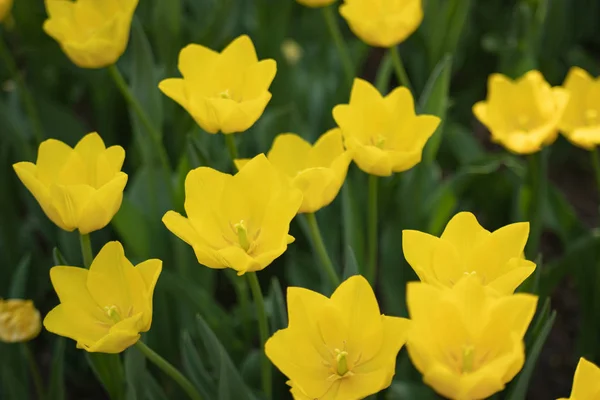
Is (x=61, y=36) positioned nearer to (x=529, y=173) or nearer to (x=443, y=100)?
(x=443, y=100)

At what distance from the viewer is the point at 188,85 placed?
40.6 inches

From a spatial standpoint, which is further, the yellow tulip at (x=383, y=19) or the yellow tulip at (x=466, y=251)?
the yellow tulip at (x=383, y=19)

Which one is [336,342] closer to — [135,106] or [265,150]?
[135,106]

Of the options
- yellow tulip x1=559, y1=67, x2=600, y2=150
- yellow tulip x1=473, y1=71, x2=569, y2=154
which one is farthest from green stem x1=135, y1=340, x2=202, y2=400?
yellow tulip x1=559, y1=67, x2=600, y2=150

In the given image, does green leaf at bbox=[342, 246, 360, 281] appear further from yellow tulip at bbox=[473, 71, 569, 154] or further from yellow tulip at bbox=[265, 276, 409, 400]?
yellow tulip at bbox=[473, 71, 569, 154]

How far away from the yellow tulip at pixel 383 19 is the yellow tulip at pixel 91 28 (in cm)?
33

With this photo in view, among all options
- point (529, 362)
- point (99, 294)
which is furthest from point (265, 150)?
point (529, 362)

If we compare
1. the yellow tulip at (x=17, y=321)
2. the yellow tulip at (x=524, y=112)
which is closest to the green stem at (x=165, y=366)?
the yellow tulip at (x=17, y=321)

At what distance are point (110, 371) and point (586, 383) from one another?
601 millimetres

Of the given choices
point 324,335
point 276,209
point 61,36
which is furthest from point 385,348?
point 61,36

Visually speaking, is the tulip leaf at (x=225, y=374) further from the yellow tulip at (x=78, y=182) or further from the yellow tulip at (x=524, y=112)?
the yellow tulip at (x=524, y=112)

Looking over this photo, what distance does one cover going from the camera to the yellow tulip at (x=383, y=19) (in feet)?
3.81

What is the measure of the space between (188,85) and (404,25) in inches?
13.7

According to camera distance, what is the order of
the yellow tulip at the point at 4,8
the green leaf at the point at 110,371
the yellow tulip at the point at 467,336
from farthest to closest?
the yellow tulip at the point at 4,8
the green leaf at the point at 110,371
the yellow tulip at the point at 467,336
